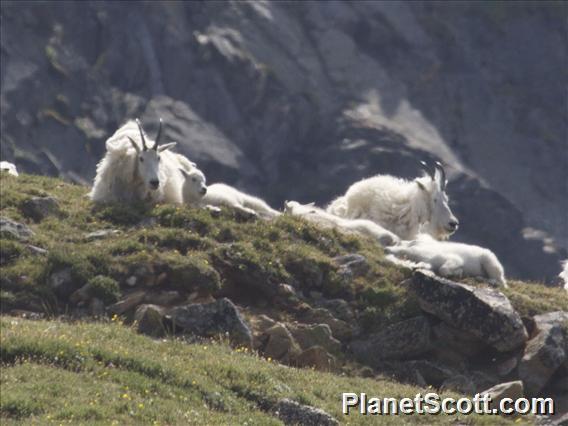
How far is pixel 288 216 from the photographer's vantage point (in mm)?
22828

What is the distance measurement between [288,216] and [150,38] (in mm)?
98258

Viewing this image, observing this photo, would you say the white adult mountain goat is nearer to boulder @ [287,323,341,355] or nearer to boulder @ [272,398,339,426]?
boulder @ [287,323,341,355]

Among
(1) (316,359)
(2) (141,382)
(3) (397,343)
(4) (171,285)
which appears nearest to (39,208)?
(4) (171,285)

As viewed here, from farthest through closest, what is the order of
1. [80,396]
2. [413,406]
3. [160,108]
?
[160,108] < [413,406] < [80,396]

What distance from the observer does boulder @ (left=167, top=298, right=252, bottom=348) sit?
18078mm

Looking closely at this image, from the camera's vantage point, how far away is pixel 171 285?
1961 centimetres

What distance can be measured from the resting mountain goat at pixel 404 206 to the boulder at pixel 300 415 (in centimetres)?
1105

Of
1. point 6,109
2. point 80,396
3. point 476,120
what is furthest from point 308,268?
point 476,120

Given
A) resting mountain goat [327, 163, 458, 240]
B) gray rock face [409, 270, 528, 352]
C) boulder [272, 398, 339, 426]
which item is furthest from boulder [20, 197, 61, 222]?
boulder [272, 398, 339, 426]

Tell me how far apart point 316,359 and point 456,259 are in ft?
14.8

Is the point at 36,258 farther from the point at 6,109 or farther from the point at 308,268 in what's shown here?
the point at 6,109

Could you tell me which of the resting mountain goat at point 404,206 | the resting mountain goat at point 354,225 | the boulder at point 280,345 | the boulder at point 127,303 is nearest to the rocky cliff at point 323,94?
the resting mountain goat at point 404,206

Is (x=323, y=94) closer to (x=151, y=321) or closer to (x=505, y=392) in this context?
(x=151, y=321)

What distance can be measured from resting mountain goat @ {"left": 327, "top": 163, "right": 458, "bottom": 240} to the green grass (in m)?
9.19
